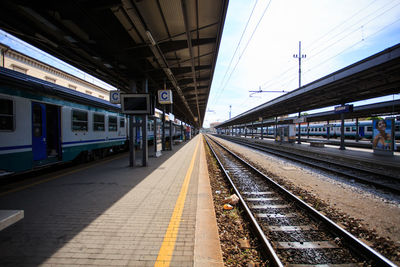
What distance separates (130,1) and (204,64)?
6052 mm

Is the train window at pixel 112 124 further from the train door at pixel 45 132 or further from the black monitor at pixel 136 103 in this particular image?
the black monitor at pixel 136 103

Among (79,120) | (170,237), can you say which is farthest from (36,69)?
(170,237)

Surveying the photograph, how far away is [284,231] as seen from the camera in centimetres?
293

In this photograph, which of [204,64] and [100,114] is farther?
[204,64]

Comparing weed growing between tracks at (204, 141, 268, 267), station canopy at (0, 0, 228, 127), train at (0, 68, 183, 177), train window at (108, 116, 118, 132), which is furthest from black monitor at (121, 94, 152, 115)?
weed growing between tracks at (204, 141, 268, 267)

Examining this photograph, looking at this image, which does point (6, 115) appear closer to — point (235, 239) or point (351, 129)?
point (235, 239)

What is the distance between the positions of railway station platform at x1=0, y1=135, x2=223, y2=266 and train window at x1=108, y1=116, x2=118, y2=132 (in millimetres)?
4973

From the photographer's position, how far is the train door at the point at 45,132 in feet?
17.6

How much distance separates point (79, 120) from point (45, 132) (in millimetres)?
1570

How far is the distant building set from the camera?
13997 millimetres

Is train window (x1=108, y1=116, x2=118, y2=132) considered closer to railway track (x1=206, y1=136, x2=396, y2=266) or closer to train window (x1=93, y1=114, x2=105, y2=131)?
train window (x1=93, y1=114, x2=105, y2=131)

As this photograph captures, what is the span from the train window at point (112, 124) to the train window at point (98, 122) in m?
0.64

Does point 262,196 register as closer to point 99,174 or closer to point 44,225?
point 44,225

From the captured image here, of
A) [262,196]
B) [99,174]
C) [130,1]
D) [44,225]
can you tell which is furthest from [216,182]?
[130,1]
